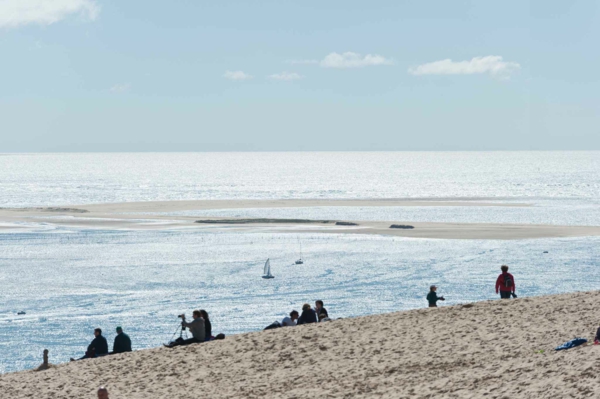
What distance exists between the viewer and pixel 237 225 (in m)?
100

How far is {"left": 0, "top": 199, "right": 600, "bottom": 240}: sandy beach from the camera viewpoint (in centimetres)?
9038

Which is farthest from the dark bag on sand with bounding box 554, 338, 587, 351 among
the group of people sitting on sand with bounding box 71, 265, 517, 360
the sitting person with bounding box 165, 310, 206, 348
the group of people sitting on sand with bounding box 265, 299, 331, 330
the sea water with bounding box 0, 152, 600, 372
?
the sea water with bounding box 0, 152, 600, 372

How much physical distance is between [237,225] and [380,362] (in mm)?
82736

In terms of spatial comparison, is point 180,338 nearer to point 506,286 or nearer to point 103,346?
point 103,346

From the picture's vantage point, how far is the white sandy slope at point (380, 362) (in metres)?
15.0

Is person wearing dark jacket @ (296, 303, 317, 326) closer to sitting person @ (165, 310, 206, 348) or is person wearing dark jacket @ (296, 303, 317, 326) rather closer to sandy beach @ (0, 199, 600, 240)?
sitting person @ (165, 310, 206, 348)

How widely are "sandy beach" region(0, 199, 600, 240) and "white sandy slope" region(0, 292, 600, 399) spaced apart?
66491mm

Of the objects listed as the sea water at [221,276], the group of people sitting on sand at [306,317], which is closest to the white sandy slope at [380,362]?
the group of people sitting on sand at [306,317]

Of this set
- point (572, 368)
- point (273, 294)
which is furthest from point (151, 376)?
point (273, 294)

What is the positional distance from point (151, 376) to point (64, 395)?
6.55 feet

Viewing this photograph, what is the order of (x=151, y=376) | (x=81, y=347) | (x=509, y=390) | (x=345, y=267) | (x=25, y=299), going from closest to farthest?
(x=509, y=390) < (x=151, y=376) < (x=81, y=347) < (x=25, y=299) < (x=345, y=267)

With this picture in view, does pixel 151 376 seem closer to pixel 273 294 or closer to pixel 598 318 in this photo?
pixel 598 318

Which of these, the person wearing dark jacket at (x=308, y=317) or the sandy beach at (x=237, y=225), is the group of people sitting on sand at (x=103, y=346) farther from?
the sandy beach at (x=237, y=225)

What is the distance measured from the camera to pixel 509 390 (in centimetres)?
1389
